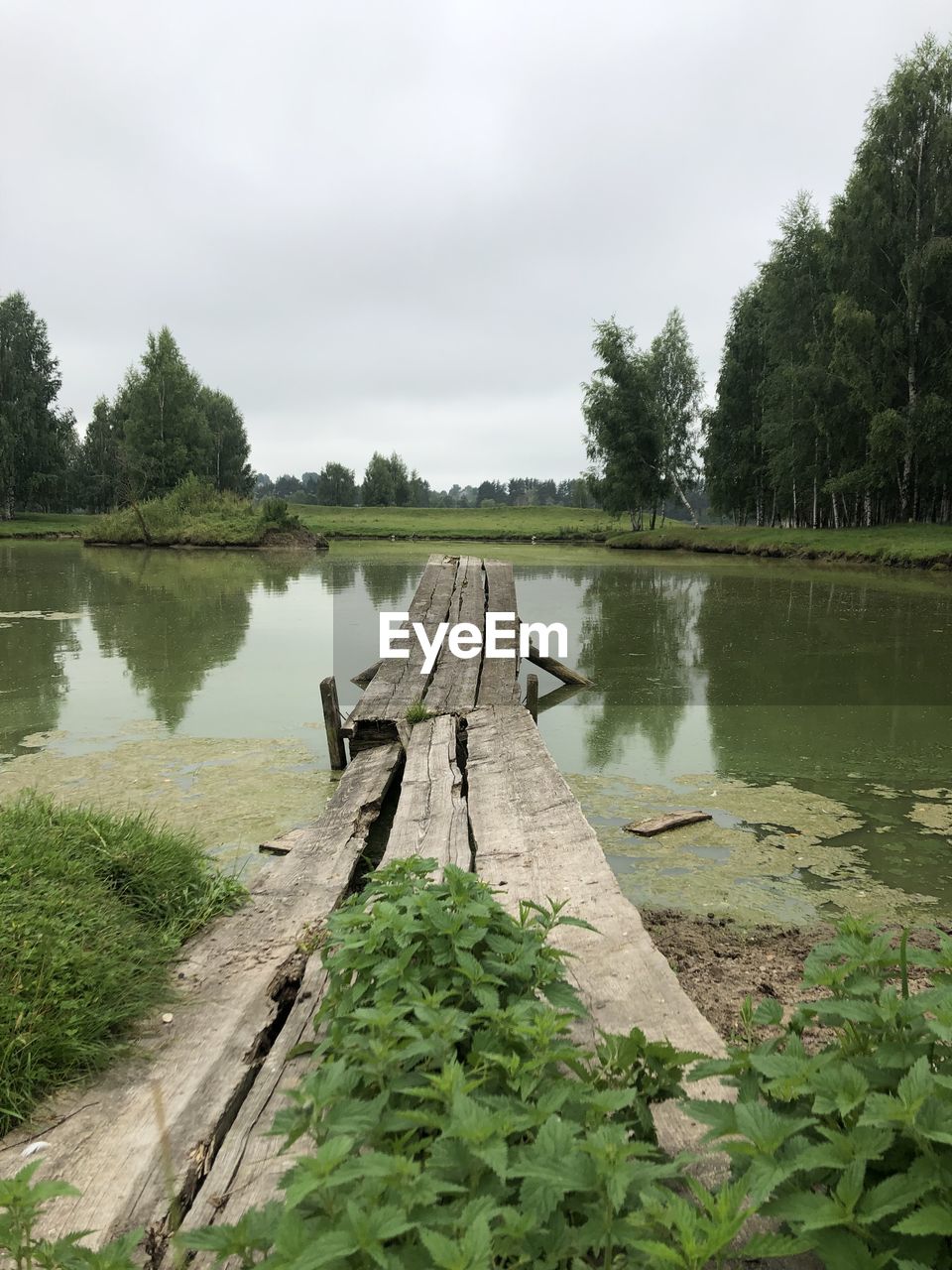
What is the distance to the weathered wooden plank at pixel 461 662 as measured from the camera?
7012 mm

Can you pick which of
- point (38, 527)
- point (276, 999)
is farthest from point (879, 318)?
point (38, 527)

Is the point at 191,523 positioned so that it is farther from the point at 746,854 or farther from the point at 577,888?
the point at 577,888

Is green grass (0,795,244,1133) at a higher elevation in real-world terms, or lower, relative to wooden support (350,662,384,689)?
higher

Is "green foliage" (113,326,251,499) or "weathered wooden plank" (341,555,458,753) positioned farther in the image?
"green foliage" (113,326,251,499)

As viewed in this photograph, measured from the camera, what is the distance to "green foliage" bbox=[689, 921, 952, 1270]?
1064 millimetres

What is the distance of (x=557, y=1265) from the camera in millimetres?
1170

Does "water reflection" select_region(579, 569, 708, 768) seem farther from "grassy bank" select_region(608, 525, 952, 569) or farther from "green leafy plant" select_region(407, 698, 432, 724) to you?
"grassy bank" select_region(608, 525, 952, 569)

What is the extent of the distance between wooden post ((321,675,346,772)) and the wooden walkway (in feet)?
3.60

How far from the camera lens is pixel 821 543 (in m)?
26.4

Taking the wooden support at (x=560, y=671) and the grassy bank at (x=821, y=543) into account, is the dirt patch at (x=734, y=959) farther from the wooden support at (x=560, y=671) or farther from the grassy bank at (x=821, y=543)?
the grassy bank at (x=821, y=543)

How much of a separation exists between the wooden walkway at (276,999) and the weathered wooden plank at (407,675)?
126 centimetres

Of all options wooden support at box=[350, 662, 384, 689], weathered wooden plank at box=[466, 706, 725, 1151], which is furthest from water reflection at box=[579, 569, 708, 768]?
wooden support at box=[350, 662, 384, 689]

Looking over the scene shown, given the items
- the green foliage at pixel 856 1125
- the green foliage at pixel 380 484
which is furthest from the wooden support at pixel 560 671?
the green foliage at pixel 380 484

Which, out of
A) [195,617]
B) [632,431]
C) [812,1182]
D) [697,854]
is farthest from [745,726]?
[632,431]
